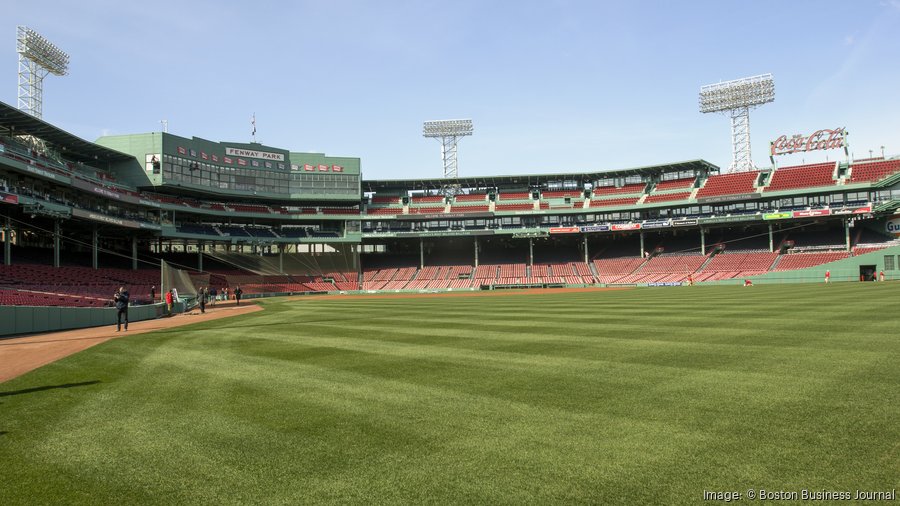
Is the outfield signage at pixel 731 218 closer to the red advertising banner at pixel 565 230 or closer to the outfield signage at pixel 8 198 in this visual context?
the red advertising banner at pixel 565 230

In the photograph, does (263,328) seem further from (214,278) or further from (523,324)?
(214,278)

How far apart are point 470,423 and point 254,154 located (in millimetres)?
71667

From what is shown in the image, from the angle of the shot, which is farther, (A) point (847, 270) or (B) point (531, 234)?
(B) point (531, 234)

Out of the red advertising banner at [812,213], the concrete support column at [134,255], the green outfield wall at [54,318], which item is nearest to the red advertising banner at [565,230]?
the red advertising banner at [812,213]

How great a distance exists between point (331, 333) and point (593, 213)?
61791 mm

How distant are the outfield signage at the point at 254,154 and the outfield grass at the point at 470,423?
62.9 m

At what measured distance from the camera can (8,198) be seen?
34.7 metres

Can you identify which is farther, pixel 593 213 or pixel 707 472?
pixel 593 213

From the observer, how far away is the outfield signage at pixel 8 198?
34.3 m

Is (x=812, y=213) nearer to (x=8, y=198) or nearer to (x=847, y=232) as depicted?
(x=847, y=232)

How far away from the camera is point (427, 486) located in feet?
12.3

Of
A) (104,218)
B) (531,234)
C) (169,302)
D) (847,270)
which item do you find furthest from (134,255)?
(847,270)

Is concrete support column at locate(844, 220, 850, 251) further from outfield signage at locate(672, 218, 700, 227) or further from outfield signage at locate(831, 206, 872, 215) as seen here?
outfield signage at locate(672, 218, 700, 227)

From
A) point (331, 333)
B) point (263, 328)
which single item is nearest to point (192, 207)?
point (263, 328)
